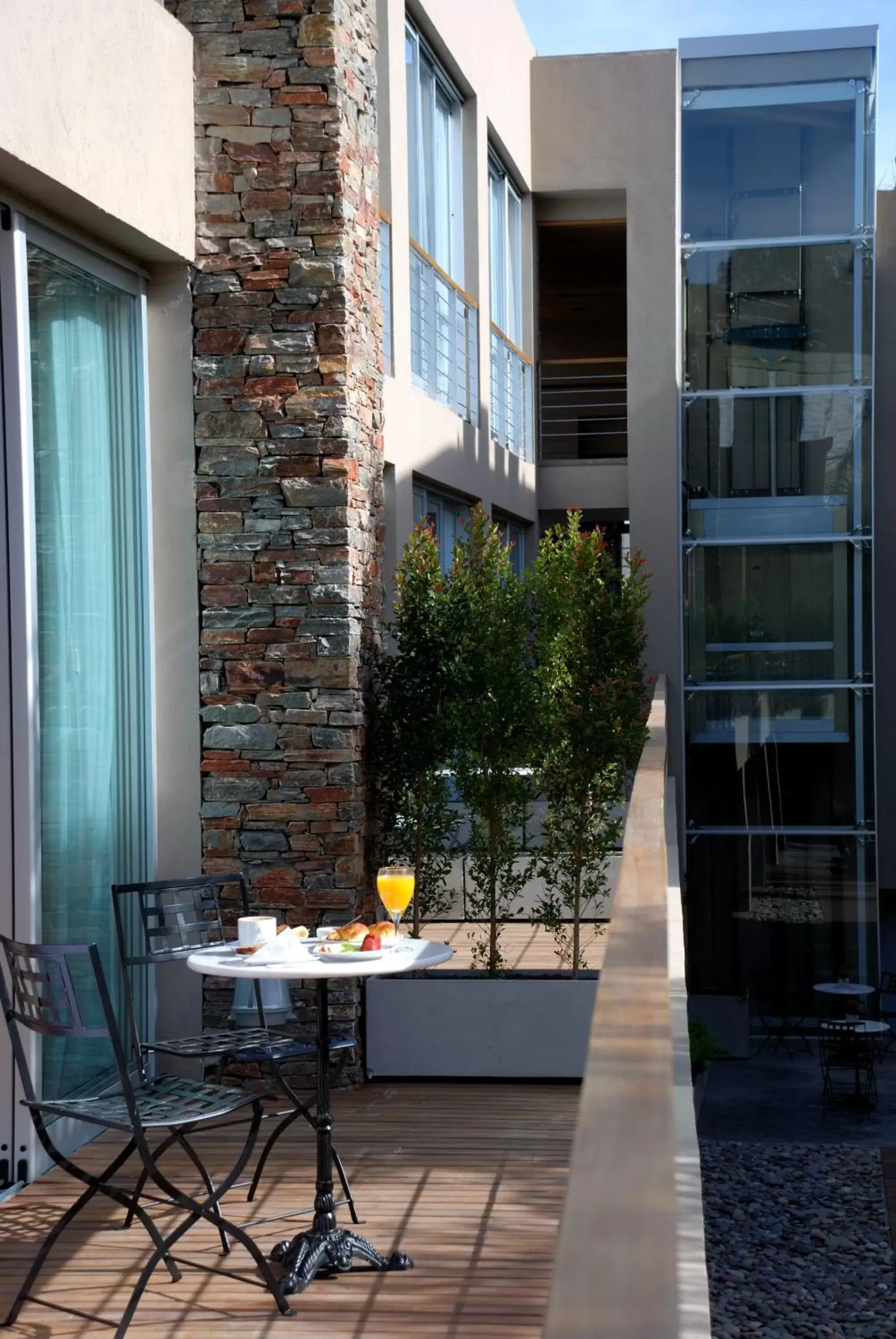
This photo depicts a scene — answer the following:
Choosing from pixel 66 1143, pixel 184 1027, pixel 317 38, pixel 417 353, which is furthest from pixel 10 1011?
pixel 417 353

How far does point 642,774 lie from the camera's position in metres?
3.91

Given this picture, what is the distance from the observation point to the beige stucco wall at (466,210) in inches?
320

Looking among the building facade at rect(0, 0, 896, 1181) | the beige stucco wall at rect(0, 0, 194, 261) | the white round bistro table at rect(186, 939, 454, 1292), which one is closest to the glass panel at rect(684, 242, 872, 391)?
the building facade at rect(0, 0, 896, 1181)

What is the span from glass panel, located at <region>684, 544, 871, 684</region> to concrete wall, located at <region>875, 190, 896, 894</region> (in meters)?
3.74

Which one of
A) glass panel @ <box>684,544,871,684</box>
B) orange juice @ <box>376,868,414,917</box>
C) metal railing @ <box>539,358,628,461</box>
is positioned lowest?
orange juice @ <box>376,868,414,917</box>

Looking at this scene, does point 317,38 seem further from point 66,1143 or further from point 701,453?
point 701,453

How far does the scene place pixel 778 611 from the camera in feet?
43.7

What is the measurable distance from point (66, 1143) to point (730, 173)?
424 inches

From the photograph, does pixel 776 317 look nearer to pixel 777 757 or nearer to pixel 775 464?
pixel 775 464

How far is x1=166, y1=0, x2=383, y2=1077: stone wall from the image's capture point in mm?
5898

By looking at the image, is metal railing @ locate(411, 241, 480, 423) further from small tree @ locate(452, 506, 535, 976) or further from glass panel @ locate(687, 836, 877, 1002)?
glass panel @ locate(687, 836, 877, 1002)

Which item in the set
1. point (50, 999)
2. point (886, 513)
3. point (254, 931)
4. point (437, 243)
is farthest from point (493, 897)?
point (886, 513)

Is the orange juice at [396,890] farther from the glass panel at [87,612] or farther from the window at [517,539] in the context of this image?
the window at [517,539]

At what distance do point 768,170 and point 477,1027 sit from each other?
9587mm
